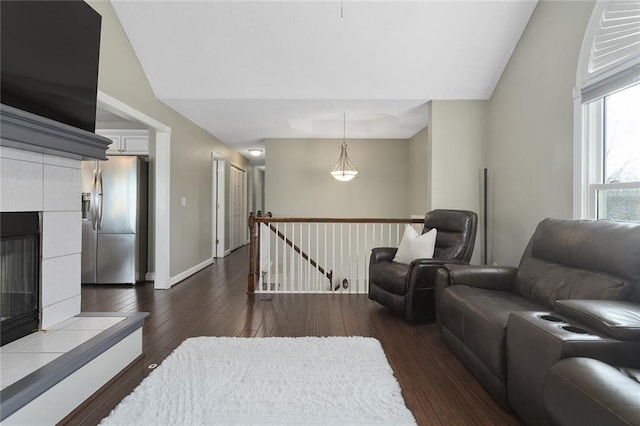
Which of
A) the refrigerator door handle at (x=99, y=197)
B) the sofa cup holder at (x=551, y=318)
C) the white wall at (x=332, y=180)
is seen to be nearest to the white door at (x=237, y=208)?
the white wall at (x=332, y=180)

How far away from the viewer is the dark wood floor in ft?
5.50

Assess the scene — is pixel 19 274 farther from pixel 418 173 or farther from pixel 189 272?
pixel 418 173

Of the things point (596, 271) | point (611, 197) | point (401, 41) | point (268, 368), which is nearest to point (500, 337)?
point (596, 271)

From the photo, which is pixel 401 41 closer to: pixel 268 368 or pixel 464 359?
pixel 464 359

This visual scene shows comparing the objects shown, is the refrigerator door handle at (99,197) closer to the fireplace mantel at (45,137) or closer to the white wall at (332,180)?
the fireplace mantel at (45,137)

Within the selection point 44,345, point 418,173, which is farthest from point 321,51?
point 44,345

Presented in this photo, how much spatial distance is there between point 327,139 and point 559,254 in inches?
190

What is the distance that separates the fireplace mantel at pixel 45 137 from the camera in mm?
1489

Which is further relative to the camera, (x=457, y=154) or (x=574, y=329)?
(x=457, y=154)

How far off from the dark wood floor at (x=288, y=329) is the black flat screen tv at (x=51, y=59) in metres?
1.67

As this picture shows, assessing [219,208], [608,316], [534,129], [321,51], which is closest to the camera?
[608,316]

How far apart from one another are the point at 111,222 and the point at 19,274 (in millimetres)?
2584

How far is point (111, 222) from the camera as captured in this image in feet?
14.0

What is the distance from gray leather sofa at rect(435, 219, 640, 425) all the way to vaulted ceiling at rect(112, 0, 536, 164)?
7.34 ft
